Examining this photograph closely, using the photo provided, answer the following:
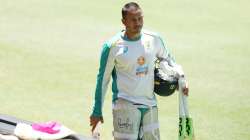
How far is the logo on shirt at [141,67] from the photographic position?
6.03 meters

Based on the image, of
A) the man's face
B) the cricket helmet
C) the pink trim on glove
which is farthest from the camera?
the cricket helmet

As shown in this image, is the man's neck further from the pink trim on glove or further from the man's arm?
the pink trim on glove

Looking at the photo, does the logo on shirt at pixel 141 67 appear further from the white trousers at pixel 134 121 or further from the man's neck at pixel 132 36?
the white trousers at pixel 134 121

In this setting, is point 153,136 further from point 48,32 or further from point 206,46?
point 48,32

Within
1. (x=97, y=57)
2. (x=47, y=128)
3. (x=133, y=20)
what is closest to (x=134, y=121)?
(x=133, y=20)

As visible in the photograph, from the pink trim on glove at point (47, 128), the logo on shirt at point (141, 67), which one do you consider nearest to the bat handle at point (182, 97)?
the logo on shirt at point (141, 67)

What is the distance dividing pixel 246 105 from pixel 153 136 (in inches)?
122

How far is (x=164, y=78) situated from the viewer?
6.18 metres

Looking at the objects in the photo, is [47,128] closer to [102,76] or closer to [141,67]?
[102,76]

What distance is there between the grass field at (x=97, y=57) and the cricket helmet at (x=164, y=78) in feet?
5.72

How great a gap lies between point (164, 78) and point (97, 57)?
16.3 ft

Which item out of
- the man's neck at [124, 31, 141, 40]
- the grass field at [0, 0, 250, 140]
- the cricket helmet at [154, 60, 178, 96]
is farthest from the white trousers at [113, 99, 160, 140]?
the grass field at [0, 0, 250, 140]

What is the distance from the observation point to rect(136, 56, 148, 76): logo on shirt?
603cm

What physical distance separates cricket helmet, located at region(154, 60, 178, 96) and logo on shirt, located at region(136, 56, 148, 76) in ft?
0.61
